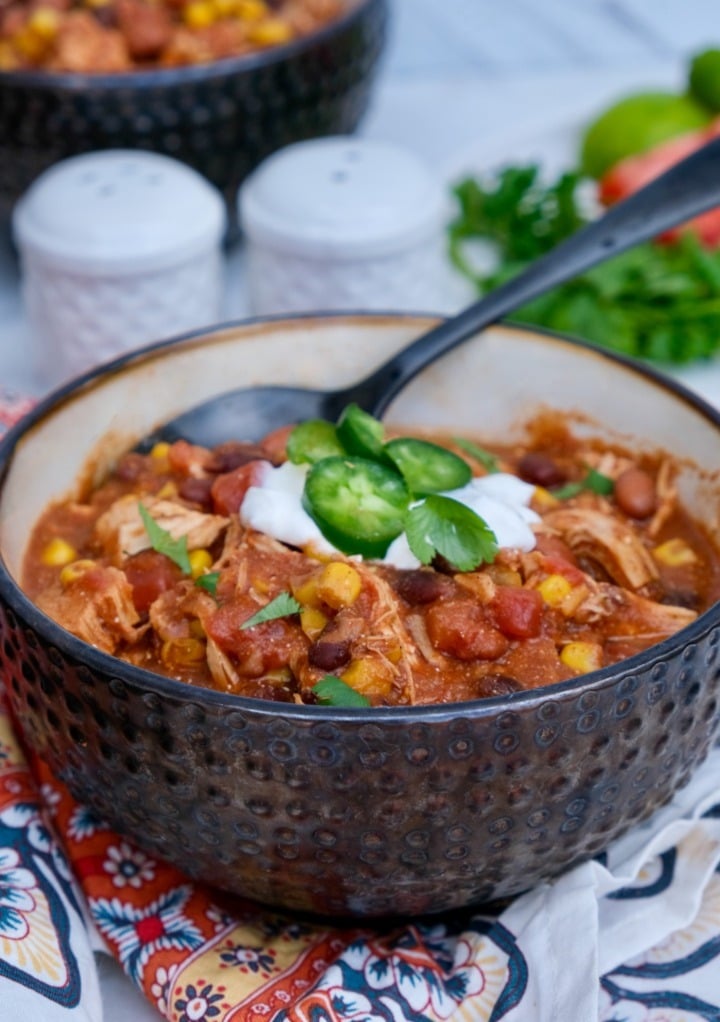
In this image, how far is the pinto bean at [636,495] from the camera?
246 cm

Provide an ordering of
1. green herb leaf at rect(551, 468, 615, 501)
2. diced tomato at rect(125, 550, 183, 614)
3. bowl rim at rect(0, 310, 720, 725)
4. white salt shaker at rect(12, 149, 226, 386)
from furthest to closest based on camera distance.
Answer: white salt shaker at rect(12, 149, 226, 386) < green herb leaf at rect(551, 468, 615, 501) < diced tomato at rect(125, 550, 183, 614) < bowl rim at rect(0, 310, 720, 725)

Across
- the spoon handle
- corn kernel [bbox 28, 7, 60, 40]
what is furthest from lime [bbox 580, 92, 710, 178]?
corn kernel [bbox 28, 7, 60, 40]

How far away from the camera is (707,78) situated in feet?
14.9

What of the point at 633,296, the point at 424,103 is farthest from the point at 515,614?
the point at 424,103

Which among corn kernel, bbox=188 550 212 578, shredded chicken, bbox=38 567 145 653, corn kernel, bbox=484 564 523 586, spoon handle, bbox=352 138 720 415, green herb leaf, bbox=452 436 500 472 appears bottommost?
shredded chicken, bbox=38 567 145 653

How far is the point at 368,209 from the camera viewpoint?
139 inches

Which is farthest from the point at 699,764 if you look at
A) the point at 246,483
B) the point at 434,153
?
the point at 434,153

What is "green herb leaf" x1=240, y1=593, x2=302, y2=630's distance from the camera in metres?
1.97

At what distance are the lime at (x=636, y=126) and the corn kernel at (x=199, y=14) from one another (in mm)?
1409

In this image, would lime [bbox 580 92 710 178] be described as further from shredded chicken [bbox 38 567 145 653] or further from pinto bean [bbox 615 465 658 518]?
shredded chicken [bbox 38 567 145 653]

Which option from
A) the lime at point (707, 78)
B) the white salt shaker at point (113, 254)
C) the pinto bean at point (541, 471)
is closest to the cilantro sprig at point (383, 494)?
the pinto bean at point (541, 471)

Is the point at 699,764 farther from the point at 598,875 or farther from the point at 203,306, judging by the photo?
the point at 203,306

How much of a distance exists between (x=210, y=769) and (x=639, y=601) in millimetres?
826

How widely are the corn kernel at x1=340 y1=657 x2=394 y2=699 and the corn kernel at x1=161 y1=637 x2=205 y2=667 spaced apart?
27 centimetres
